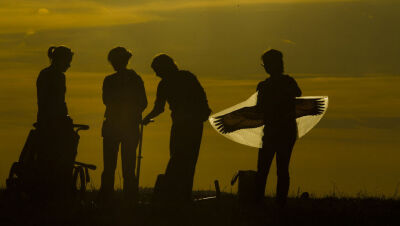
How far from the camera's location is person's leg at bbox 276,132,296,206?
468 inches

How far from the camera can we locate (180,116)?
40.3 ft

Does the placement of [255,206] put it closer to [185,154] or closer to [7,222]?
[185,154]

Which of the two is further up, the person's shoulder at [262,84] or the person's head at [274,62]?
the person's head at [274,62]

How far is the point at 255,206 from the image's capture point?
12312 millimetres

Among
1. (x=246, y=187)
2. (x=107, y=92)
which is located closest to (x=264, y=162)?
(x=246, y=187)

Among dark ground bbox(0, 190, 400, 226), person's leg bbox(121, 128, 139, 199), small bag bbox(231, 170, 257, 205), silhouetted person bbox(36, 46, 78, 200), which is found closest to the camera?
dark ground bbox(0, 190, 400, 226)

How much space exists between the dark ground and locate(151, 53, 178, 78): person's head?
1929mm

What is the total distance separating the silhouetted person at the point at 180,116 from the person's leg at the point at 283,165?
1236 mm

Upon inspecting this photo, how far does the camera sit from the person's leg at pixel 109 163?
1277cm

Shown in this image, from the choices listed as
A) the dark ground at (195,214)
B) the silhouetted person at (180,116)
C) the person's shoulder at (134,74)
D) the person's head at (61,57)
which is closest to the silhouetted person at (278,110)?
the dark ground at (195,214)

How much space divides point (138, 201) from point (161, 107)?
1536 mm

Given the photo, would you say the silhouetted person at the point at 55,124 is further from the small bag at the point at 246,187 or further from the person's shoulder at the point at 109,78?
the small bag at the point at 246,187

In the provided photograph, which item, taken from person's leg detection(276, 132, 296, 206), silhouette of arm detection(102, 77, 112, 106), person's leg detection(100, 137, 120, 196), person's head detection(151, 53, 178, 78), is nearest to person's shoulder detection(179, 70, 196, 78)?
person's head detection(151, 53, 178, 78)

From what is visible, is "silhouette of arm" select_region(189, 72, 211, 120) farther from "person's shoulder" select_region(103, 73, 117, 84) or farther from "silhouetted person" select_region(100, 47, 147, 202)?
"person's shoulder" select_region(103, 73, 117, 84)
